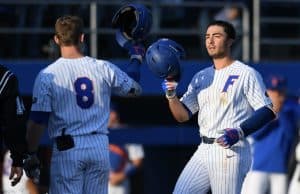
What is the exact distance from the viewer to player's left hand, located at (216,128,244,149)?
6824 millimetres

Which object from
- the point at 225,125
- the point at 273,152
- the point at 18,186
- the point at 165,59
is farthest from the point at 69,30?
the point at 273,152

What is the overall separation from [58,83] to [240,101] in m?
1.34

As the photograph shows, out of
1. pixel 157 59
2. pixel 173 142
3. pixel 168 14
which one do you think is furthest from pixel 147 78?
pixel 157 59

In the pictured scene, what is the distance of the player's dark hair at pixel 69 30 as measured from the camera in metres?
6.91

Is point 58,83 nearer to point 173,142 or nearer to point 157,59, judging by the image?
point 157,59

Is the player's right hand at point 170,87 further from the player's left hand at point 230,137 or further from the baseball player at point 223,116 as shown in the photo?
the player's left hand at point 230,137

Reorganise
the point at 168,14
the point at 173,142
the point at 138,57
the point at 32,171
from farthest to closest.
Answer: the point at 168,14, the point at 173,142, the point at 138,57, the point at 32,171

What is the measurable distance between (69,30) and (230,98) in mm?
1274

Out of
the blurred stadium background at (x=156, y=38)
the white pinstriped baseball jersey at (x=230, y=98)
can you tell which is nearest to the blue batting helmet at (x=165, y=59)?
the white pinstriped baseball jersey at (x=230, y=98)

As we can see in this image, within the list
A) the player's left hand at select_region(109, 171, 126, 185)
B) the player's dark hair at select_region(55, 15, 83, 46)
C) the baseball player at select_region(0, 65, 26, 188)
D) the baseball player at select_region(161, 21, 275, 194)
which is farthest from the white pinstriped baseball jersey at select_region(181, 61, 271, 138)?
the player's left hand at select_region(109, 171, 126, 185)

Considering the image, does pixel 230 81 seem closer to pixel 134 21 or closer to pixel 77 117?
pixel 134 21

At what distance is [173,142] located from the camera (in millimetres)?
10758

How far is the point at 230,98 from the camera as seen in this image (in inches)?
278

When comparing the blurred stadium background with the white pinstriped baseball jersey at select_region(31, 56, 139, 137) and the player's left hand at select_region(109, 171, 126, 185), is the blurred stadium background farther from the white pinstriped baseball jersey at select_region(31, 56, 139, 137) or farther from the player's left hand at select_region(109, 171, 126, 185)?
the white pinstriped baseball jersey at select_region(31, 56, 139, 137)
